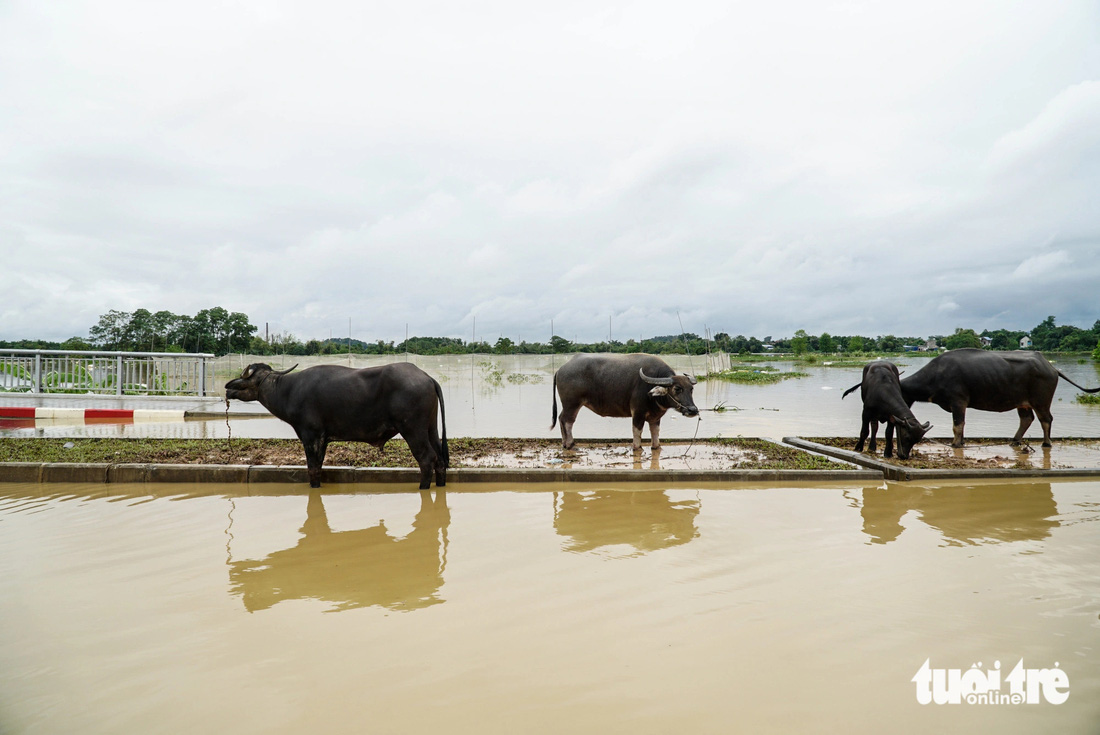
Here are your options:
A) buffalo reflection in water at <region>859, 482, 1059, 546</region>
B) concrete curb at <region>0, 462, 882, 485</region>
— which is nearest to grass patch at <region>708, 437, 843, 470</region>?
concrete curb at <region>0, 462, 882, 485</region>

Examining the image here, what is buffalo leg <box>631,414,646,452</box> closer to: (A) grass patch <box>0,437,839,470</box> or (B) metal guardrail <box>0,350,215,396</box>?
(A) grass patch <box>0,437,839,470</box>

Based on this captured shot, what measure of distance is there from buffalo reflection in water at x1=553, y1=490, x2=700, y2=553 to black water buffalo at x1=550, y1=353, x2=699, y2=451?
8.09 feet

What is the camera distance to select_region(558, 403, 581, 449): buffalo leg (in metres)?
8.80

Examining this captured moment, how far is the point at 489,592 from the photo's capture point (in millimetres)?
3666

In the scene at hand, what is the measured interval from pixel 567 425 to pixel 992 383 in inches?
257

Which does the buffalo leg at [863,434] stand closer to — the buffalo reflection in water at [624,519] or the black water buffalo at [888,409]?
the black water buffalo at [888,409]

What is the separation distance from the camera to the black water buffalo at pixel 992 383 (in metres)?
9.32

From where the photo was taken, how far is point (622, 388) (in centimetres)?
908

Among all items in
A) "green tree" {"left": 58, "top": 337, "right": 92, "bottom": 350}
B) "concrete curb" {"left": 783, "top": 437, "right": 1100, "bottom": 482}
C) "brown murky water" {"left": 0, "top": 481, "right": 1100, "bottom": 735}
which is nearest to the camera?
"brown murky water" {"left": 0, "top": 481, "right": 1100, "bottom": 735}

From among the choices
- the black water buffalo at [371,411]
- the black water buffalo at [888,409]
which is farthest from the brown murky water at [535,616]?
the black water buffalo at [888,409]

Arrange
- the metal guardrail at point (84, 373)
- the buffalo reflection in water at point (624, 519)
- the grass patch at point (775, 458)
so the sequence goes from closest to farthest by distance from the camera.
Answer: the buffalo reflection in water at point (624, 519) → the grass patch at point (775, 458) → the metal guardrail at point (84, 373)

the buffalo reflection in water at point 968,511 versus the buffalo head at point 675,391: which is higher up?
the buffalo head at point 675,391

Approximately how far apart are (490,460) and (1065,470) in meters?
6.82

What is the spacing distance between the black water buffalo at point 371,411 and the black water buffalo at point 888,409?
579 cm
